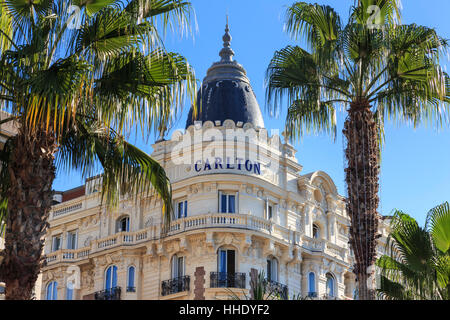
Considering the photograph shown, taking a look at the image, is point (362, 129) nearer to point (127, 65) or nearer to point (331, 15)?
point (331, 15)

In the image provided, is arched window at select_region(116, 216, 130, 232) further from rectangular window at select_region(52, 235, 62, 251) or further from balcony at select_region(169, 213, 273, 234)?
balcony at select_region(169, 213, 273, 234)

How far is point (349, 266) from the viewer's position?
4819cm

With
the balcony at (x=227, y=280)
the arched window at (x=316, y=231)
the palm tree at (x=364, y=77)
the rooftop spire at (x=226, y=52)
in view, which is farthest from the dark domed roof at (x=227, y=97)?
the palm tree at (x=364, y=77)

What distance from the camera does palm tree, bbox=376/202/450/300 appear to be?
19188 mm

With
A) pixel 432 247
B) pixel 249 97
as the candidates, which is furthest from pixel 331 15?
pixel 249 97

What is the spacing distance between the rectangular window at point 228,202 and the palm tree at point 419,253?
2352 cm

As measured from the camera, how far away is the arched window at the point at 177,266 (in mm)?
44094

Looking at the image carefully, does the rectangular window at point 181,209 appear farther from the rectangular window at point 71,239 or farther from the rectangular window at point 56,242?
the rectangular window at point 56,242

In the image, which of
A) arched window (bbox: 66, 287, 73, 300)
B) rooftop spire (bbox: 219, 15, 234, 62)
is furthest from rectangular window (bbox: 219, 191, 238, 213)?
arched window (bbox: 66, 287, 73, 300)

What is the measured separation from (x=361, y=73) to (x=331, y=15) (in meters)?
1.79

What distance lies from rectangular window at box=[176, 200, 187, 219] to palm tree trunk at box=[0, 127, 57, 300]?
28694mm

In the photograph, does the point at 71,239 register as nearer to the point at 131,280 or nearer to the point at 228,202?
the point at 131,280

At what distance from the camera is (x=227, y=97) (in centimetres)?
4781

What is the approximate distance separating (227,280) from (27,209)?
27.4 m
